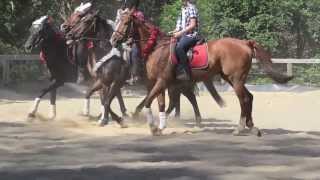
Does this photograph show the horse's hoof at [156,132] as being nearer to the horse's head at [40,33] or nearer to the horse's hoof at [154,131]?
the horse's hoof at [154,131]

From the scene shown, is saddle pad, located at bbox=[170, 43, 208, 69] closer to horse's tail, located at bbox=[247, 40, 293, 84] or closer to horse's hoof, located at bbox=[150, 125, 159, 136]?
horse's tail, located at bbox=[247, 40, 293, 84]

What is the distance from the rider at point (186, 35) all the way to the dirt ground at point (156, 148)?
1328 mm

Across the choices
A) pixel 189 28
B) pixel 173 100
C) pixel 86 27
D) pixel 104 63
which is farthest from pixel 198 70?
pixel 86 27

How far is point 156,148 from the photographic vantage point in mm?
11727

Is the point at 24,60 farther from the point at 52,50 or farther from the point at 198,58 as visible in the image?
the point at 198,58

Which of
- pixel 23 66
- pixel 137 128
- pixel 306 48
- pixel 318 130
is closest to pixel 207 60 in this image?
pixel 137 128

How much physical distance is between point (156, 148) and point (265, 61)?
3709 mm

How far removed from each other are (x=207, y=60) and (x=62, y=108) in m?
6.92

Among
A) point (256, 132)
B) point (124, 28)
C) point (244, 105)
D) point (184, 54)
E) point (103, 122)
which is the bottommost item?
point (103, 122)

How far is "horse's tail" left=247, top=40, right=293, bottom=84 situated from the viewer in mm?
14055

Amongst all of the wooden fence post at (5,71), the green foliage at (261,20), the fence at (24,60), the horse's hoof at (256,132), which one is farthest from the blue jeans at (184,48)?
the green foliage at (261,20)

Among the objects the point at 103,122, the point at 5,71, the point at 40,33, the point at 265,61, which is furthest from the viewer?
the point at 5,71

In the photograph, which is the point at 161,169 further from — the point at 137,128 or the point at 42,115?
Result: the point at 42,115

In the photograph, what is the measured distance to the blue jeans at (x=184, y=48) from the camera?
13.6 meters
